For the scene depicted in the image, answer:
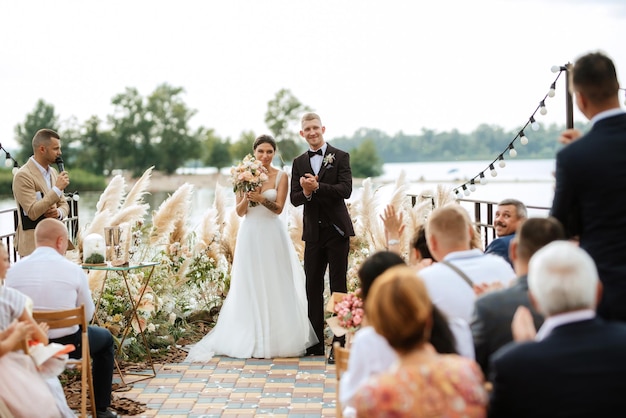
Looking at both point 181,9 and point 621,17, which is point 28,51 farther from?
point 621,17

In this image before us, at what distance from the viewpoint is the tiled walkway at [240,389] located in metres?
5.42

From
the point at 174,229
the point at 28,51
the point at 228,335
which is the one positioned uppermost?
the point at 28,51

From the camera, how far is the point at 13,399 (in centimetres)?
412

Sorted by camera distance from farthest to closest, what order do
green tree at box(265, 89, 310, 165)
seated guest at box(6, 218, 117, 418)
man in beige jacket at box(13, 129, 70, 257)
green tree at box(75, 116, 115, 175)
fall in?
green tree at box(75, 116, 115, 175) < green tree at box(265, 89, 310, 165) < man in beige jacket at box(13, 129, 70, 257) < seated guest at box(6, 218, 117, 418)

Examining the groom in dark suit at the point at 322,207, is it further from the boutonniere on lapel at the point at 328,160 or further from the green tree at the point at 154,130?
the green tree at the point at 154,130

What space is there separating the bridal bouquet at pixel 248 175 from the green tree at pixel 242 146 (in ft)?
125

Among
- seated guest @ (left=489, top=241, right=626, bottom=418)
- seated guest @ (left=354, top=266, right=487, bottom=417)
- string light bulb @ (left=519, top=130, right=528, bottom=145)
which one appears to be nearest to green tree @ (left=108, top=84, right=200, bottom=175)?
string light bulb @ (left=519, top=130, right=528, bottom=145)

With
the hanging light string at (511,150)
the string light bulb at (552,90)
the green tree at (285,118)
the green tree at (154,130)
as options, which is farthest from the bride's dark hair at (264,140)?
the green tree at (154,130)

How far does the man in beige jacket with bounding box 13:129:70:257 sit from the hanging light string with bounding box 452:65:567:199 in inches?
158

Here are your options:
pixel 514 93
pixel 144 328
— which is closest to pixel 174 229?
pixel 144 328

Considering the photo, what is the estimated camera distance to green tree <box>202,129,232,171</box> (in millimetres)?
51531

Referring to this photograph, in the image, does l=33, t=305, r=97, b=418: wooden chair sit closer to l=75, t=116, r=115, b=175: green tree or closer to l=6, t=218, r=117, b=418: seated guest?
l=6, t=218, r=117, b=418: seated guest

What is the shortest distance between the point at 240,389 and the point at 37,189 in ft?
7.46

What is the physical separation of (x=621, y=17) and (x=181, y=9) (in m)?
27.3
